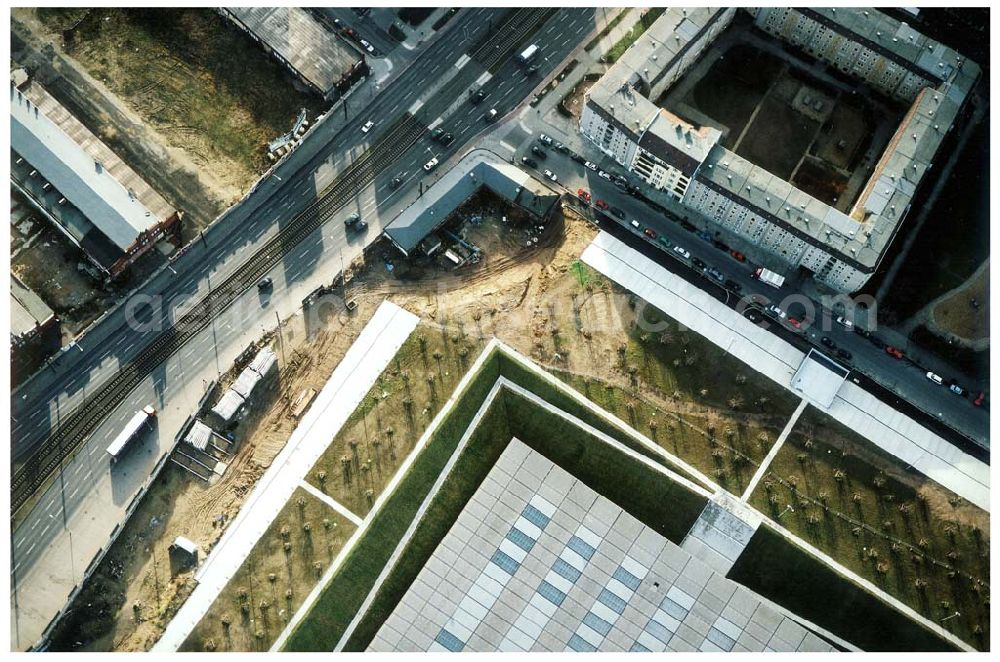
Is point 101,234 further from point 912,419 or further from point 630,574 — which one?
point 912,419

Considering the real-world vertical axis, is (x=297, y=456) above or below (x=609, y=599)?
below

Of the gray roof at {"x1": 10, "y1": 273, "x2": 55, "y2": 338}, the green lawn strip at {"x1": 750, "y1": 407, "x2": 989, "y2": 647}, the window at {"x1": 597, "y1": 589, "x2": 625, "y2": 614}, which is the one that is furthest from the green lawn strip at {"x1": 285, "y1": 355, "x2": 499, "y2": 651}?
the gray roof at {"x1": 10, "y1": 273, "x2": 55, "y2": 338}

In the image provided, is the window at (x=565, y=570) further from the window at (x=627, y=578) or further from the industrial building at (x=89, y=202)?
the industrial building at (x=89, y=202)

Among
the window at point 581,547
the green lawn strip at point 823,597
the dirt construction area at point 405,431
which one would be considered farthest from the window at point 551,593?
the dirt construction area at point 405,431

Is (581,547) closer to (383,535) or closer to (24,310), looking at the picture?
(383,535)

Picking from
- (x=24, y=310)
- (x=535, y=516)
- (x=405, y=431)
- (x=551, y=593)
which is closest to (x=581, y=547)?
(x=551, y=593)

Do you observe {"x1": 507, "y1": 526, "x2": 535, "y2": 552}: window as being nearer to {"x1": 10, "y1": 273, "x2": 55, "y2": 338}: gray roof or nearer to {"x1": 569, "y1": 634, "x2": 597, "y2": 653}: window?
{"x1": 569, "y1": 634, "x2": 597, "y2": 653}: window

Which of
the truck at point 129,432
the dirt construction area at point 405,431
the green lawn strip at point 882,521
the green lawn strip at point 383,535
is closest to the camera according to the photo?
the green lawn strip at point 383,535
